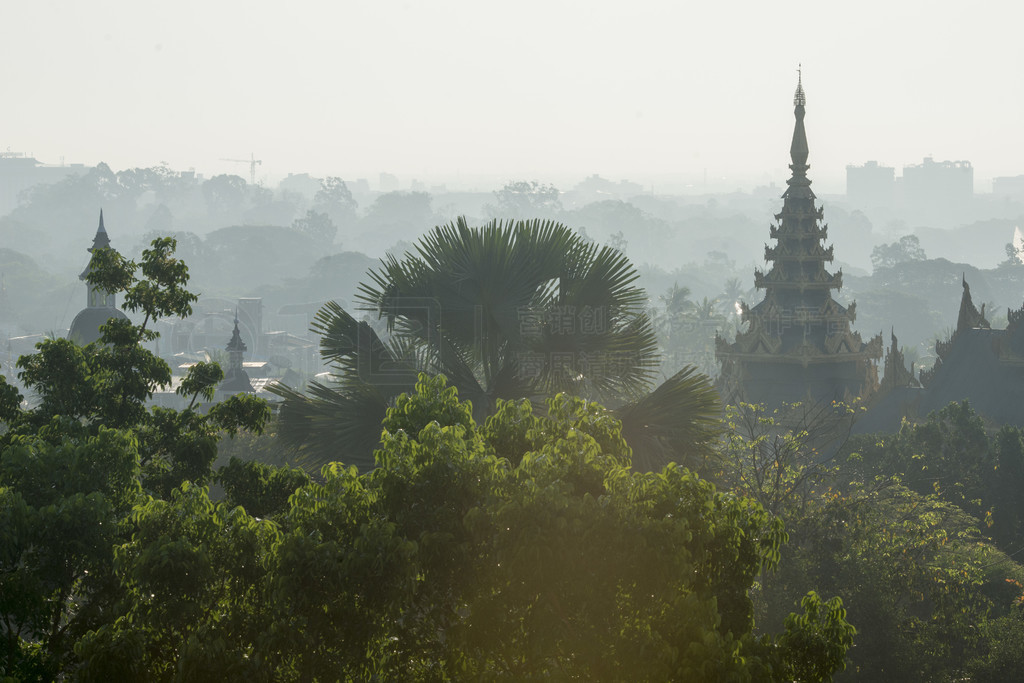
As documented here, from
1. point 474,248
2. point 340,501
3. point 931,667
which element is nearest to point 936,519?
point 931,667

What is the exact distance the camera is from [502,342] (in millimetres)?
15016

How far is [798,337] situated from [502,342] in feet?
76.4

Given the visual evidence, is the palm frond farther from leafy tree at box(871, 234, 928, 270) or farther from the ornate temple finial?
leafy tree at box(871, 234, 928, 270)

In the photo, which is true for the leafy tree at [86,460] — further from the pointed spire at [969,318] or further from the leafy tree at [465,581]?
the pointed spire at [969,318]

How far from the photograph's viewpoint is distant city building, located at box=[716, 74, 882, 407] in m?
36.1

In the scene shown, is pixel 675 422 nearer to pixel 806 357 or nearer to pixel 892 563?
pixel 892 563

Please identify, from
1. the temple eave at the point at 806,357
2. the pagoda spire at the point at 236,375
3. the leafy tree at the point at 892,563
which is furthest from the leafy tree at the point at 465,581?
the pagoda spire at the point at 236,375

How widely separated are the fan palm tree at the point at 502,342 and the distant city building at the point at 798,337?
2154 centimetres

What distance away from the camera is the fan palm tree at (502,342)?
1408 centimetres

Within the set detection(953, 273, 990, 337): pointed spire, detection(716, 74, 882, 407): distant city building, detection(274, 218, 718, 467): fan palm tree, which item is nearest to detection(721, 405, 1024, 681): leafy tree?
detection(274, 218, 718, 467): fan palm tree

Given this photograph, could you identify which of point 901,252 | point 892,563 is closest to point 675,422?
point 892,563

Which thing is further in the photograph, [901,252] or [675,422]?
[901,252]

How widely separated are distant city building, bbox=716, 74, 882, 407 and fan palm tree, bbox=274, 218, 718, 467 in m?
21.5

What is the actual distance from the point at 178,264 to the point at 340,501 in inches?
216
